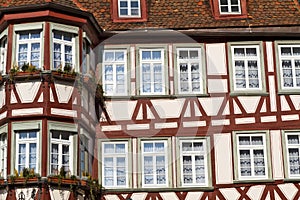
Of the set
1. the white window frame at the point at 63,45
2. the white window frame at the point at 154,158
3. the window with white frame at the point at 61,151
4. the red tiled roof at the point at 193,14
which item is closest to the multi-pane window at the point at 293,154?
the red tiled roof at the point at 193,14

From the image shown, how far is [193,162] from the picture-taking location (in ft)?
66.4

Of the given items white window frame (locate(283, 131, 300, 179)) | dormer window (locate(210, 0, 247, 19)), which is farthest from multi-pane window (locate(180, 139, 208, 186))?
dormer window (locate(210, 0, 247, 19))

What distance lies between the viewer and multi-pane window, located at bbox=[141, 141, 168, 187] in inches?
792

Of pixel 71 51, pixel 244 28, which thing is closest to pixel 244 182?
pixel 244 28

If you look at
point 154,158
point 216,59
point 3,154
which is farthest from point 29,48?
point 216,59

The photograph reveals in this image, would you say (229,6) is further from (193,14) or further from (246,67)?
(246,67)

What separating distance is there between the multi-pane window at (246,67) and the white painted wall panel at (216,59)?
12.1 inches

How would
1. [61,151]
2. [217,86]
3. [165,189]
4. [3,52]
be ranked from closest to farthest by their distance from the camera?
[61,151]
[165,189]
[3,52]
[217,86]

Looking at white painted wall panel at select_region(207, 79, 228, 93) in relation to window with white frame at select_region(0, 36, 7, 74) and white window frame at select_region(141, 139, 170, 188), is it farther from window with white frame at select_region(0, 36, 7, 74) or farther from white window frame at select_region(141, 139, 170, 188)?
window with white frame at select_region(0, 36, 7, 74)

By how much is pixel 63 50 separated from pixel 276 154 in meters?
6.88

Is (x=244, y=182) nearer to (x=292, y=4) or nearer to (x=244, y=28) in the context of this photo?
(x=244, y=28)

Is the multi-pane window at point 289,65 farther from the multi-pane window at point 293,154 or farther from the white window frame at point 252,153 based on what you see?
the white window frame at point 252,153

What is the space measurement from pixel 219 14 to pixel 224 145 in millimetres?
4305

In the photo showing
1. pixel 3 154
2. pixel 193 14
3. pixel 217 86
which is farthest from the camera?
pixel 193 14
